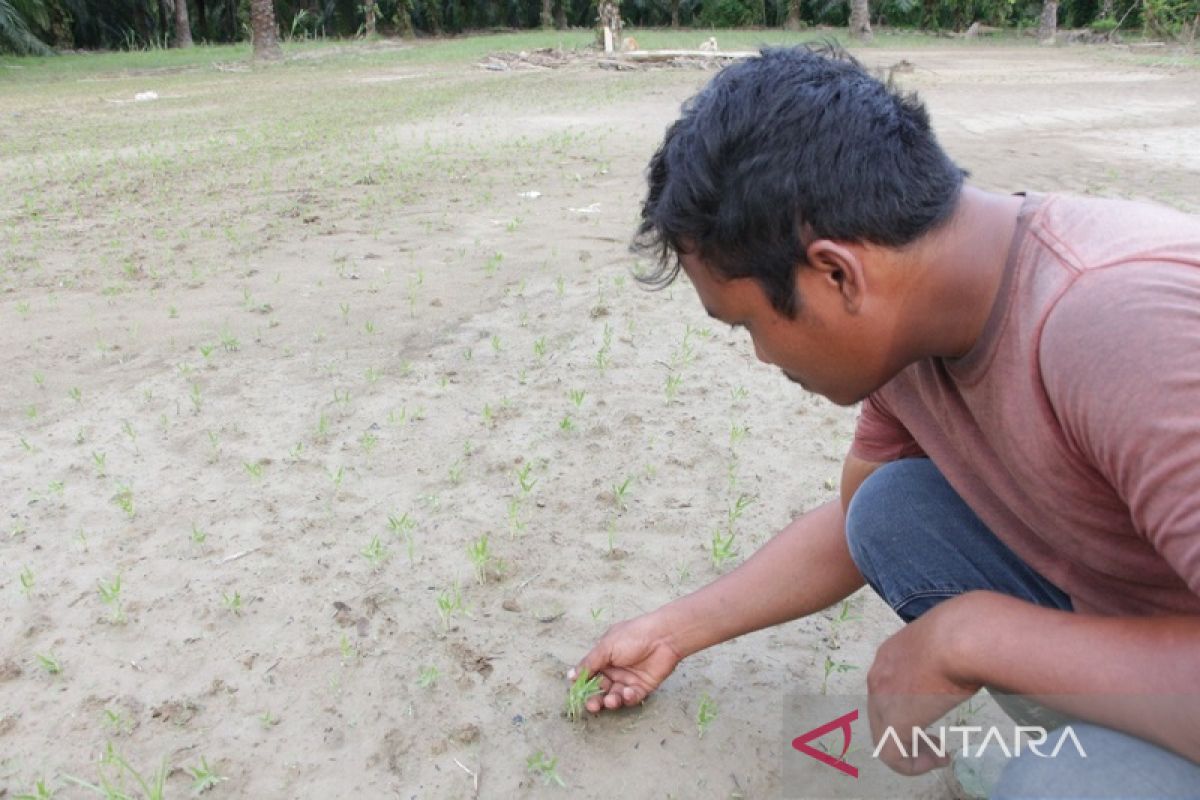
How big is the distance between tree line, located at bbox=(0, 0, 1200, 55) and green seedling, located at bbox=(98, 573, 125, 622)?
22.7 meters

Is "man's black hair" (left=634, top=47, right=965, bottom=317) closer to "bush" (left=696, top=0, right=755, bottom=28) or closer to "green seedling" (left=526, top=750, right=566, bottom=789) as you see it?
"green seedling" (left=526, top=750, right=566, bottom=789)

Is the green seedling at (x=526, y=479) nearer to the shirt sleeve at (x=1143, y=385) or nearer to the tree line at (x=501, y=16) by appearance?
the shirt sleeve at (x=1143, y=385)

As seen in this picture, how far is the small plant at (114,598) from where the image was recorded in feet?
8.01

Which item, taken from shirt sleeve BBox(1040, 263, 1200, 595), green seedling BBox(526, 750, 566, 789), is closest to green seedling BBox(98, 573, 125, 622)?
green seedling BBox(526, 750, 566, 789)

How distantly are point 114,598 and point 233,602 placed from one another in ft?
1.00

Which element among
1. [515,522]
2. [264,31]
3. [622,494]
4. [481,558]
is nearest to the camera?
[481,558]

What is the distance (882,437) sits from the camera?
1882 millimetres

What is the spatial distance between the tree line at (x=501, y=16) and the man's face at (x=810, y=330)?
75.4 ft

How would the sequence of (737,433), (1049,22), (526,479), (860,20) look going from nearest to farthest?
(526,479) → (737,433) → (860,20) → (1049,22)

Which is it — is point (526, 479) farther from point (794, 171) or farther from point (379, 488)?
point (794, 171)

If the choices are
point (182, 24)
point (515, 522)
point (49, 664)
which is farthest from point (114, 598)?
point (182, 24)

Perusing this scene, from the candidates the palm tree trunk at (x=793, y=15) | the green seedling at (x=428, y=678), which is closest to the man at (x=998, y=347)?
the green seedling at (x=428, y=678)

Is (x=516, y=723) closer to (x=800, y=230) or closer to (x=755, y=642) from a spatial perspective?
(x=755, y=642)

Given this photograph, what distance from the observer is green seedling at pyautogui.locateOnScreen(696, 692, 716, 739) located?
2070mm
